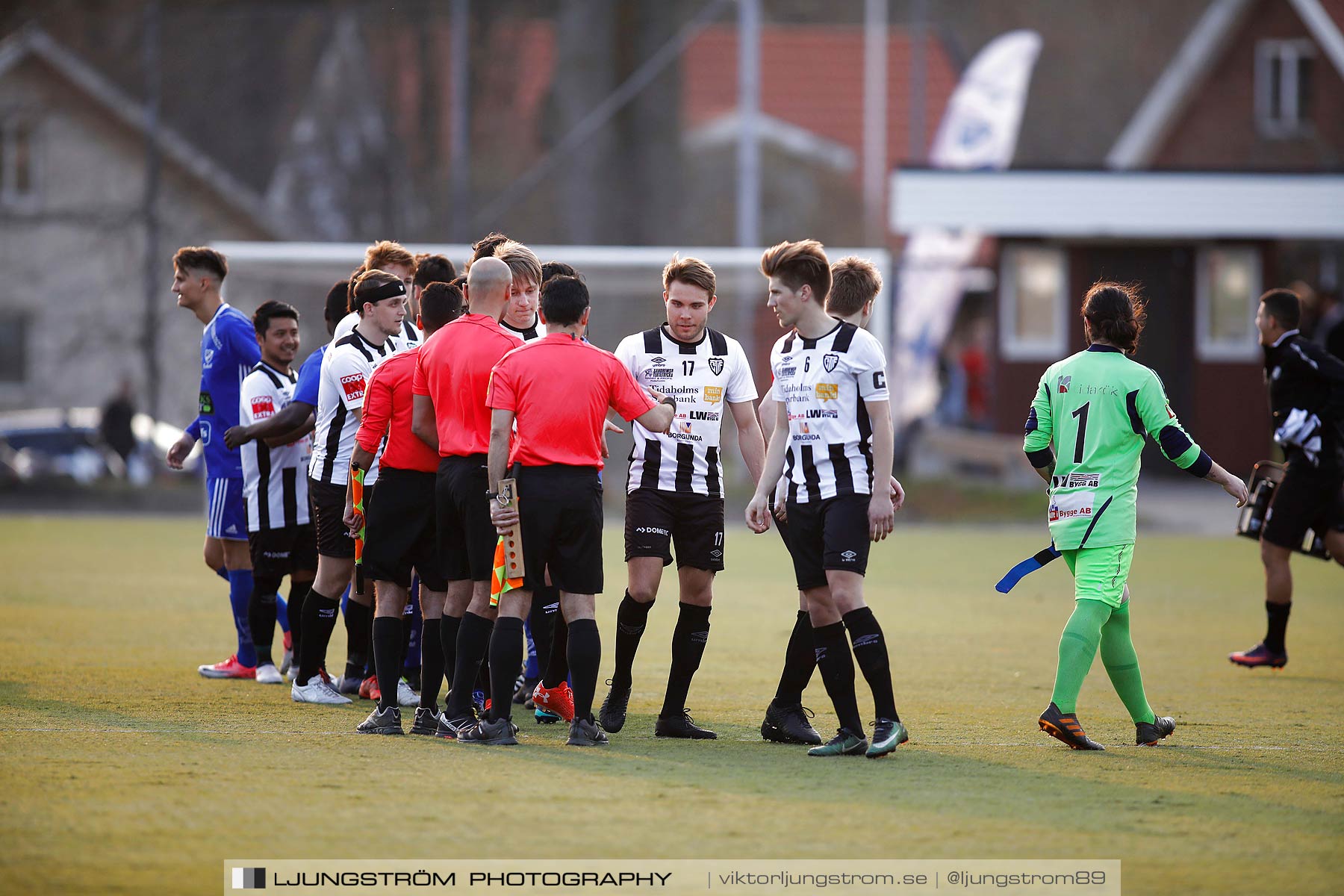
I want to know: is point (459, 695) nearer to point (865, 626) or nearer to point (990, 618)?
point (865, 626)

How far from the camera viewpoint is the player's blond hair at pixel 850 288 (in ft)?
20.5

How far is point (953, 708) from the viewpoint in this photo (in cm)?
723

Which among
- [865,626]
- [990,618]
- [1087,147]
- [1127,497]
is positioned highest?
[1087,147]

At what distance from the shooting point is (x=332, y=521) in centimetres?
720

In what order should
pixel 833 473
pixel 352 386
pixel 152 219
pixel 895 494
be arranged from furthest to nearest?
pixel 152 219 < pixel 352 386 < pixel 895 494 < pixel 833 473

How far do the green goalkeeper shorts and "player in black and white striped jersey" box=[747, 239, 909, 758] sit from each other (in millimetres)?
934

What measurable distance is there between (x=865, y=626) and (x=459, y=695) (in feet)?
5.50

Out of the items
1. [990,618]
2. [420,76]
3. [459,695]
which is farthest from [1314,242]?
[459,695]

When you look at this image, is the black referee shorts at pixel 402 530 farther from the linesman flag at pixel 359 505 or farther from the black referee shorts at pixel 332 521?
the black referee shorts at pixel 332 521

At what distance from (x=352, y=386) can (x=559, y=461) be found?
4.83 ft

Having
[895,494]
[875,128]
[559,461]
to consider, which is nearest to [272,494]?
[559,461]

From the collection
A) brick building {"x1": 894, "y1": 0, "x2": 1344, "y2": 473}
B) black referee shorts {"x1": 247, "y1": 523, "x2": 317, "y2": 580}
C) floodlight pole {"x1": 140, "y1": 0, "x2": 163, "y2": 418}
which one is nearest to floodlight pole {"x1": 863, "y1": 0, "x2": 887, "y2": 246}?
brick building {"x1": 894, "y1": 0, "x2": 1344, "y2": 473}

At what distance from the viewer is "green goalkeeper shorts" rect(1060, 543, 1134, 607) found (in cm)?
630

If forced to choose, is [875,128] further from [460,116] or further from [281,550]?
[281,550]
